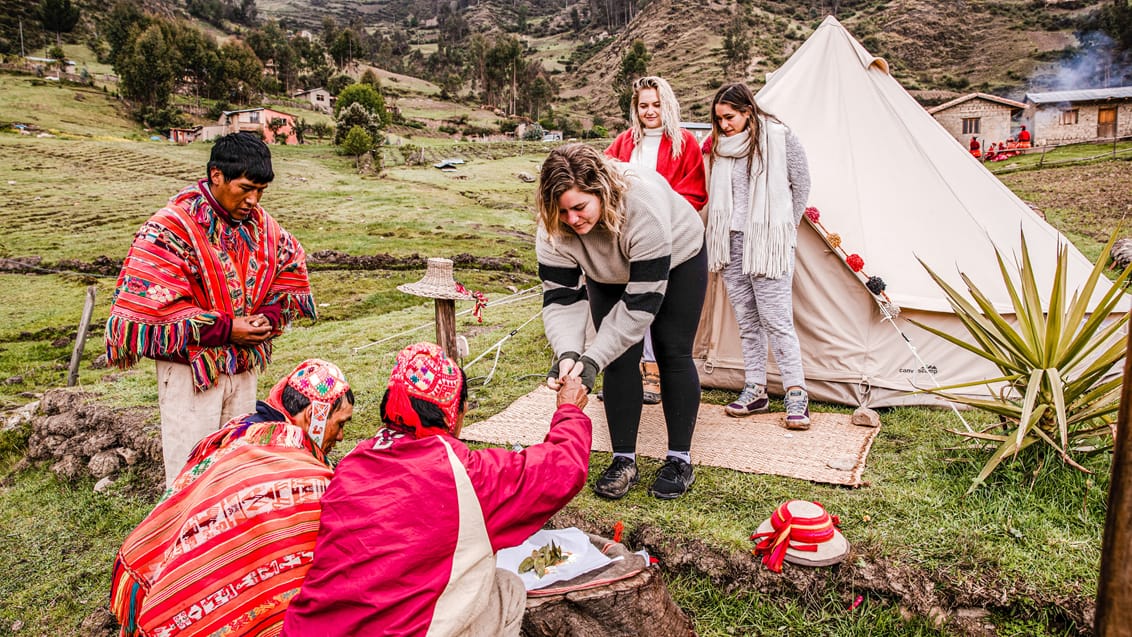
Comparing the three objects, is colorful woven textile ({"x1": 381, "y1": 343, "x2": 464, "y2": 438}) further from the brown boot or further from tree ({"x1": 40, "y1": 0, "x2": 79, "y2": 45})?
tree ({"x1": 40, "y1": 0, "x2": 79, "y2": 45})

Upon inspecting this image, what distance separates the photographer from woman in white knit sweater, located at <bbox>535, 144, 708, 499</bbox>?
103 inches

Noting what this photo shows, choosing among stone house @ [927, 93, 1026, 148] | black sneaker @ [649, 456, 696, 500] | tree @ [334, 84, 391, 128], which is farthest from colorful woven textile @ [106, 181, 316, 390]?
tree @ [334, 84, 391, 128]

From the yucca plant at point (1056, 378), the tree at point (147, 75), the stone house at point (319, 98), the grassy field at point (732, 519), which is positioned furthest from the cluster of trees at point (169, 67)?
the yucca plant at point (1056, 378)

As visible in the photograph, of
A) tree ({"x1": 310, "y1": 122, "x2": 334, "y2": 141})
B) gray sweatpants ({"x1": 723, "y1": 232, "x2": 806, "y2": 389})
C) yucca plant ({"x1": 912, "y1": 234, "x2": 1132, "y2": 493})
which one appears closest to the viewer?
yucca plant ({"x1": 912, "y1": 234, "x2": 1132, "y2": 493})

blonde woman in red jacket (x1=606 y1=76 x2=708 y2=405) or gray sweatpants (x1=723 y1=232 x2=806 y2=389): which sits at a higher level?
blonde woman in red jacket (x1=606 y1=76 x2=708 y2=405)

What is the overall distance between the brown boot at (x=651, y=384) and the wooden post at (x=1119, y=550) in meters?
3.54

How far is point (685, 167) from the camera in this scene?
4.09m

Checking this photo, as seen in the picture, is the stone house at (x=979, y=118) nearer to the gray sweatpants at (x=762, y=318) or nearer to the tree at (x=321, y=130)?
the tree at (x=321, y=130)

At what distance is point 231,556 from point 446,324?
274 cm

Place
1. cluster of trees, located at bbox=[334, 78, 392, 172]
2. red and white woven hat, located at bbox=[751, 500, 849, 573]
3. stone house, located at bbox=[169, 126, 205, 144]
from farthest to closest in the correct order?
stone house, located at bbox=[169, 126, 205, 144], cluster of trees, located at bbox=[334, 78, 392, 172], red and white woven hat, located at bbox=[751, 500, 849, 573]

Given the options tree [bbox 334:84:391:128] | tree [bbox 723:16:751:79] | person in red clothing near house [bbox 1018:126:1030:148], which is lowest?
person in red clothing near house [bbox 1018:126:1030:148]

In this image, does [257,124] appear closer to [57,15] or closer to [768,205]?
[768,205]

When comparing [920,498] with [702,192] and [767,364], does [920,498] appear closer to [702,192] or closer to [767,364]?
[767,364]

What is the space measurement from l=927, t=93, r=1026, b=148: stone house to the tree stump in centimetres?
3606
